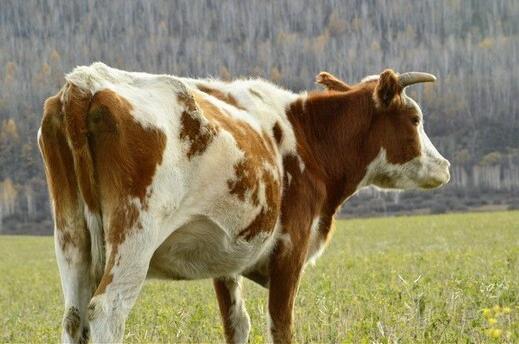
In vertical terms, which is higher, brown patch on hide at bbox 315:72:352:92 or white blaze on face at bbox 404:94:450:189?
brown patch on hide at bbox 315:72:352:92

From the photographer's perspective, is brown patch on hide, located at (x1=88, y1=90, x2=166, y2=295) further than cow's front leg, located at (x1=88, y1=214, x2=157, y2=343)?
Yes

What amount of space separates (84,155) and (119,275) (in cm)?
86

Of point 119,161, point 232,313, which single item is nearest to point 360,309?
point 232,313

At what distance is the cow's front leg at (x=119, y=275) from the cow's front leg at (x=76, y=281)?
1.30 ft

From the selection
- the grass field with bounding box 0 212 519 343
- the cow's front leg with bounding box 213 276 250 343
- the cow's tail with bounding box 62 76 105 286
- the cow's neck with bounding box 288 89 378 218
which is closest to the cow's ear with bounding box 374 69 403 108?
the cow's neck with bounding box 288 89 378 218

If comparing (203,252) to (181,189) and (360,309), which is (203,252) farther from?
(360,309)

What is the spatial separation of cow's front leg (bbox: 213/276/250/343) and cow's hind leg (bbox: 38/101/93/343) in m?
2.13

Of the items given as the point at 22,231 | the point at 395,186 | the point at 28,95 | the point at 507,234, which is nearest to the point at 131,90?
the point at 395,186

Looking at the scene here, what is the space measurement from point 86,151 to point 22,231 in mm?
131893

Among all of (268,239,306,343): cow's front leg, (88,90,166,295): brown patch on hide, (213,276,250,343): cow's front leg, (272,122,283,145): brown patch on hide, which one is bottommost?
(213,276,250,343): cow's front leg

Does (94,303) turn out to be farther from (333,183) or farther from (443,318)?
(443,318)

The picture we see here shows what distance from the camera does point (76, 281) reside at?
578 cm

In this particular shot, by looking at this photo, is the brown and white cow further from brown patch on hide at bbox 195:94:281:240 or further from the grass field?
the grass field

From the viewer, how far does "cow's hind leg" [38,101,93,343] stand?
5.75 meters
